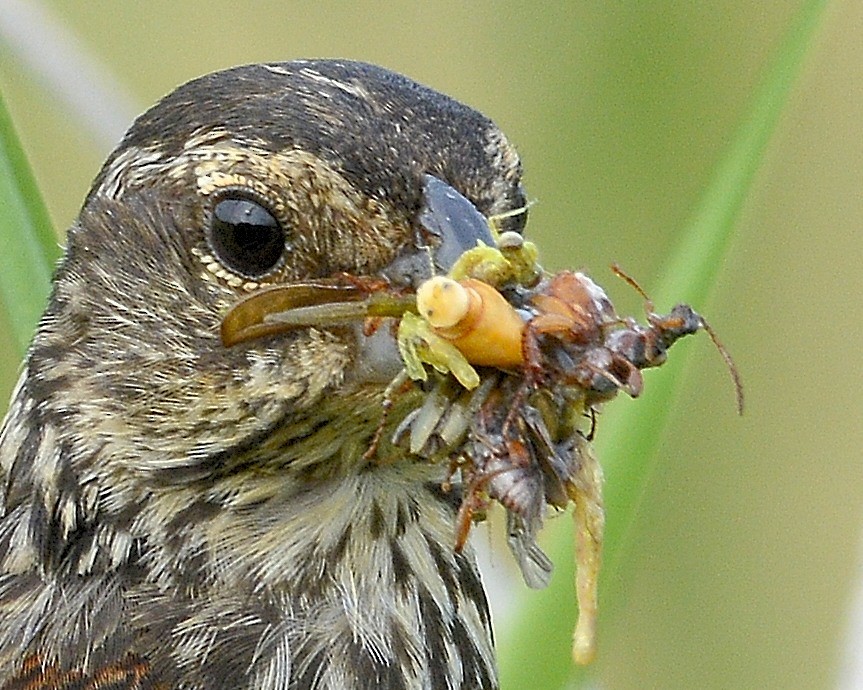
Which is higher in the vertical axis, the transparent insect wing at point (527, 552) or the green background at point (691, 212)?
the transparent insect wing at point (527, 552)

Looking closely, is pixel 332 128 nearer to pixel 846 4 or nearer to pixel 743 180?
pixel 743 180

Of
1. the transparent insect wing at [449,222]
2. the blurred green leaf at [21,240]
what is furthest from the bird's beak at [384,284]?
the blurred green leaf at [21,240]

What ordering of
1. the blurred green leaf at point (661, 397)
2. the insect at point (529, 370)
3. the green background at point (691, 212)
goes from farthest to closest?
the green background at point (691, 212), the blurred green leaf at point (661, 397), the insect at point (529, 370)

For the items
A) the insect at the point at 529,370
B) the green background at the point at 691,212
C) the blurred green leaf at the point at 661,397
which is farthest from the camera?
the green background at the point at 691,212

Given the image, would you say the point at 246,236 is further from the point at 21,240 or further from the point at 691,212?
the point at 691,212

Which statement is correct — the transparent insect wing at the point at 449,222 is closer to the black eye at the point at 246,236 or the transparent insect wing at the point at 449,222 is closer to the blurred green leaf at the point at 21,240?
the black eye at the point at 246,236

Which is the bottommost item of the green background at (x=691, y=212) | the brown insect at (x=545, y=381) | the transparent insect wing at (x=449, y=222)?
the green background at (x=691, y=212)

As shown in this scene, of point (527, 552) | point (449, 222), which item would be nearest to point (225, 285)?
point (449, 222)
